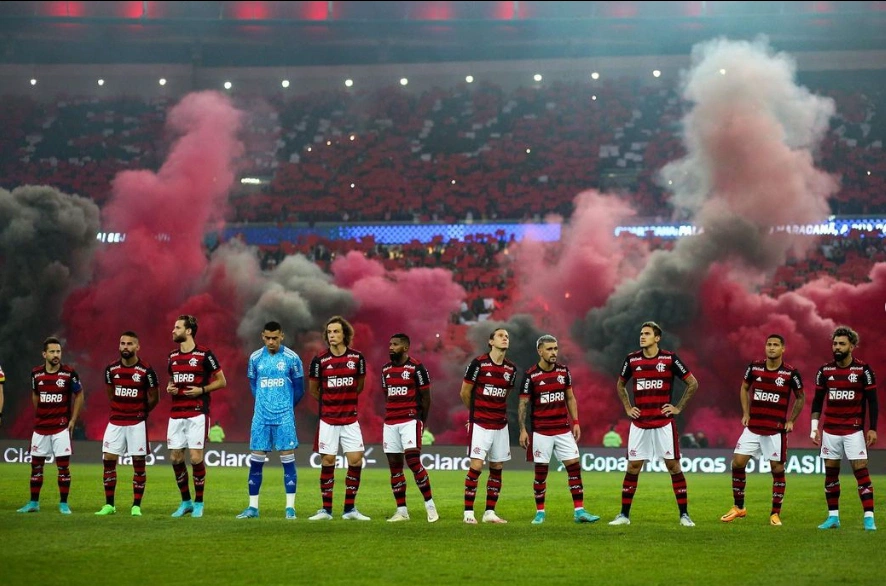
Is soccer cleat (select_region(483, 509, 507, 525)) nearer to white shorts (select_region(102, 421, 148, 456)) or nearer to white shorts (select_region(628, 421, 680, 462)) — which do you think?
white shorts (select_region(628, 421, 680, 462))

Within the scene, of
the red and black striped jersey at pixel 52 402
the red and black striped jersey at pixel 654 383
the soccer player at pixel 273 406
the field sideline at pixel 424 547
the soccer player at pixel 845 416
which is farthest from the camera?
the red and black striped jersey at pixel 52 402

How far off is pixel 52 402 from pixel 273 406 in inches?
111

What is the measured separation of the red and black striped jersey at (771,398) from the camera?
12172 millimetres

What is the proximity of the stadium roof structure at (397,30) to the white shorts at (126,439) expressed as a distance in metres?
31.9

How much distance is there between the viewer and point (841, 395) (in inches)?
468

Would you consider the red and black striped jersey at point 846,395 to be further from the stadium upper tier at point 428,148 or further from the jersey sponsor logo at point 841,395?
the stadium upper tier at point 428,148

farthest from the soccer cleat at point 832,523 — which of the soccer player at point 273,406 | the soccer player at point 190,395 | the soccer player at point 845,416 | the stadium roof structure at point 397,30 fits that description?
the stadium roof structure at point 397,30

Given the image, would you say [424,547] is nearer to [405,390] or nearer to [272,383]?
[405,390]

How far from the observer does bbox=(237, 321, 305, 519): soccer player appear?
12031 mm

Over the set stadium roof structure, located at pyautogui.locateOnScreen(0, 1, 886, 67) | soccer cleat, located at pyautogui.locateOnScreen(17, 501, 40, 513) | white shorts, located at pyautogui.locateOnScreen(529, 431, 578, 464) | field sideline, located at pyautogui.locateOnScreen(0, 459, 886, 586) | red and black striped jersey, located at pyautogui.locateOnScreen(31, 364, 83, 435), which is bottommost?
field sideline, located at pyautogui.locateOnScreen(0, 459, 886, 586)

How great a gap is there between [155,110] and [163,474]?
2431 centimetres

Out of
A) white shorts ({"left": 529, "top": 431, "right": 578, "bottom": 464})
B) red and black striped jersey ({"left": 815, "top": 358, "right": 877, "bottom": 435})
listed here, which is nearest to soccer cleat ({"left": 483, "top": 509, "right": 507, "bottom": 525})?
white shorts ({"left": 529, "top": 431, "right": 578, "bottom": 464})

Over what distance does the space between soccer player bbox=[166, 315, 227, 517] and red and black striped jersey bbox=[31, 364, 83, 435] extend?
1534mm

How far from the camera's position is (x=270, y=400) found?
12078 mm
